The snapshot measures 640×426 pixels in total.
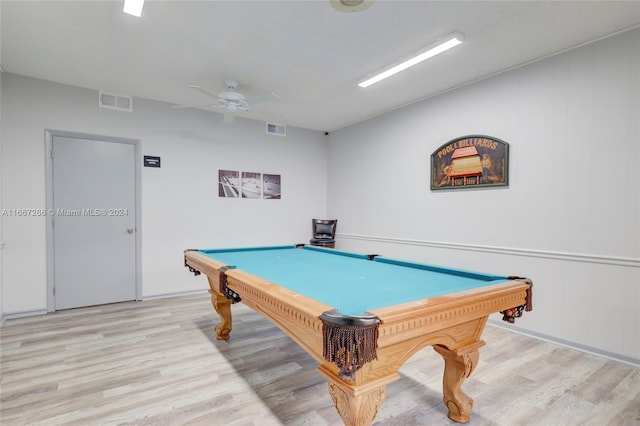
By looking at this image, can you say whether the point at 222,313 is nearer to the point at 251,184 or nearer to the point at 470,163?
the point at 251,184

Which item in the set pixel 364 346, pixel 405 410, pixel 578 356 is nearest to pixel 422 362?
pixel 405 410

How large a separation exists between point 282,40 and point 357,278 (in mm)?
2295

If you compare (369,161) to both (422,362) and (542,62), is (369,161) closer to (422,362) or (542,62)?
(542,62)

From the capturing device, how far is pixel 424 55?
10.0 ft

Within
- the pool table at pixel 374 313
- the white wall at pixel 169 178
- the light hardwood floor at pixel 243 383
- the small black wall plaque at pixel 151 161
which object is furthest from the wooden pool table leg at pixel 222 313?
the small black wall plaque at pixel 151 161

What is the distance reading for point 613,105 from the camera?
271 centimetres

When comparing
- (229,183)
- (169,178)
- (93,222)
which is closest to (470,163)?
(229,183)

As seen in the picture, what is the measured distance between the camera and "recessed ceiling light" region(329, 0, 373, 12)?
225 cm

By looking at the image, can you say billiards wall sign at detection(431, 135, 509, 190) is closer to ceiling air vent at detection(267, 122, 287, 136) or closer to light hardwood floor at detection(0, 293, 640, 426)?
light hardwood floor at detection(0, 293, 640, 426)

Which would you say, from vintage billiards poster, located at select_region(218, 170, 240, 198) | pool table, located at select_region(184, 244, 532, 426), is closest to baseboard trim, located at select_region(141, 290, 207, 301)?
vintage billiards poster, located at select_region(218, 170, 240, 198)

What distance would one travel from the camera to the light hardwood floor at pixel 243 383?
1.90 meters

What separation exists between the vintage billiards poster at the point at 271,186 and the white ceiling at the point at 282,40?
1772 millimetres

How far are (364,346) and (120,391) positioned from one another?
2.04m

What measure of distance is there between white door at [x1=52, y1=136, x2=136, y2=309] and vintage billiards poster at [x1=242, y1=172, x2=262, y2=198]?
1.64 m
